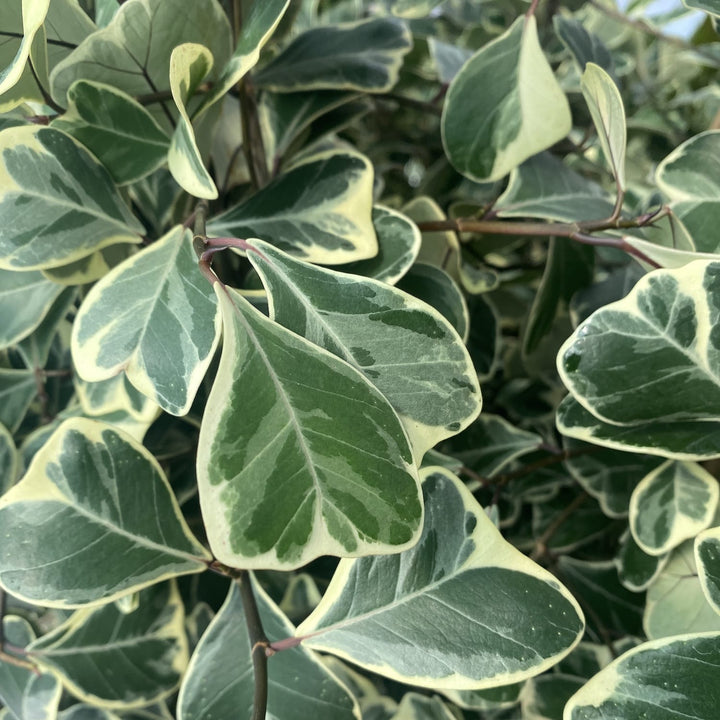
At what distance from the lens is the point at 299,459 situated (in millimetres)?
281

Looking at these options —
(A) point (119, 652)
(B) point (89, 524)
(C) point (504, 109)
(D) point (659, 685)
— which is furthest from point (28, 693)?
(C) point (504, 109)

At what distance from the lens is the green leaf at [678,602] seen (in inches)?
15.3

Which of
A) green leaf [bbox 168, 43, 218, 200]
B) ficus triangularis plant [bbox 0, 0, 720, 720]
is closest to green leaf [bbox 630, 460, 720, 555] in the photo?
ficus triangularis plant [bbox 0, 0, 720, 720]

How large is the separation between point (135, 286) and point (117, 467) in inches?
4.1

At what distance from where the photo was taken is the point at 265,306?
0.39 m

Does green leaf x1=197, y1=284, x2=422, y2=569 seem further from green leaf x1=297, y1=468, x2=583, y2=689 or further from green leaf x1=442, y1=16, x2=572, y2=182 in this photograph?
green leaf x1=442, y1=16, x2=572, y2=182

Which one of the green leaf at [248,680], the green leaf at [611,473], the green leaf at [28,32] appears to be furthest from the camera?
the green leaf at [611,473]

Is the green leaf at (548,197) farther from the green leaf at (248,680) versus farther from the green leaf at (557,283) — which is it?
the green leaf at (248,680)

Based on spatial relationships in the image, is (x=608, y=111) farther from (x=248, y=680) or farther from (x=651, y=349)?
(x=248, y=680)

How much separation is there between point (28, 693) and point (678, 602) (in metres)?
0.43

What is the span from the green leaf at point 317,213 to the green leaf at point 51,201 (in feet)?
0.21

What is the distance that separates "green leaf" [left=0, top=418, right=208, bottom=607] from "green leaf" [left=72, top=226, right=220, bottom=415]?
0.06 meters

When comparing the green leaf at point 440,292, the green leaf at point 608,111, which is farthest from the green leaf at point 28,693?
the green leaf at point 608,111

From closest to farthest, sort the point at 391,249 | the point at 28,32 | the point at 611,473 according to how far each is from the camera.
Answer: the point at 28,32
the point at 391,249
the point at 611,473
